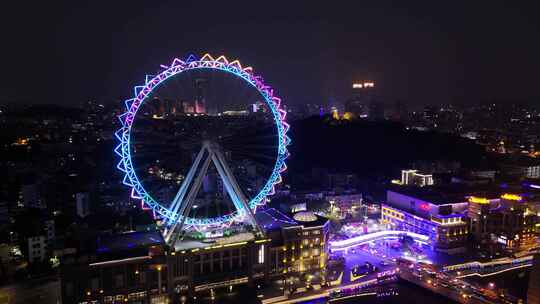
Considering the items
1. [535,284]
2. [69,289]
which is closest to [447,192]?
[535,284]

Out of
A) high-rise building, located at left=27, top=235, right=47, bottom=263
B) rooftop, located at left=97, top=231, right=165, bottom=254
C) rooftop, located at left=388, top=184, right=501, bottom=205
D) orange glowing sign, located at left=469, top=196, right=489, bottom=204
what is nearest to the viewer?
rooftop, located at left=97, top=231, right=165, bottom=254

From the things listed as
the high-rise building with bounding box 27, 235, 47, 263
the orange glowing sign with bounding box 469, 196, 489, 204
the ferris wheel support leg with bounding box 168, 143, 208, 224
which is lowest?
the high-rise building with bounding box 27, 235, 47, 263

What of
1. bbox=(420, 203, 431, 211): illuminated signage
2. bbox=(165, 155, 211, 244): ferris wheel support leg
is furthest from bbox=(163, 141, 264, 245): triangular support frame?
bbox=(420, 203, 431, 211): illuminated signage

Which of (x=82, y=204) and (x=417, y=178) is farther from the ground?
(x=417, y=178)

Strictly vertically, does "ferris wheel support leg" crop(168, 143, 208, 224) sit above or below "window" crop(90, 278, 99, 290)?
above

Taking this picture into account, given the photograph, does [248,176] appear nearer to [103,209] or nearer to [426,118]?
[103,209]

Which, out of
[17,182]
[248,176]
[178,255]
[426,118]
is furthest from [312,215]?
[426,118]

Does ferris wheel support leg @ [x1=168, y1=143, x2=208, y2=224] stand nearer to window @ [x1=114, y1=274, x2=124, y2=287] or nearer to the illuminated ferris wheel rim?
the illuminated ferris wheel rim

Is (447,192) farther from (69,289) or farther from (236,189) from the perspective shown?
(69,289)

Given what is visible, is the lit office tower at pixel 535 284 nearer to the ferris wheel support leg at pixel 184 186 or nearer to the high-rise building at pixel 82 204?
the ferris wheel support leg at pixel 184 186
